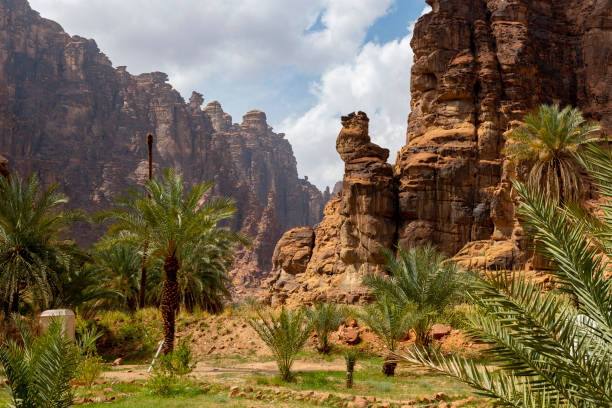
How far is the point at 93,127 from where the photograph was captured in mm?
96688

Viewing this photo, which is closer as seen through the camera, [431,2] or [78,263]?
[78,263]

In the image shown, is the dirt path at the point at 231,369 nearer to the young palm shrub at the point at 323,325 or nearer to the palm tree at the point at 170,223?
the young palm shrub at the point at 323,325

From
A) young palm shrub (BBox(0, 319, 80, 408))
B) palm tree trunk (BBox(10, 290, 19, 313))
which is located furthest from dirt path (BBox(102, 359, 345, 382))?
young palm shrub (BBox(0, 319, 80, 408))

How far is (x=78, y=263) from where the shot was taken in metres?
21.2

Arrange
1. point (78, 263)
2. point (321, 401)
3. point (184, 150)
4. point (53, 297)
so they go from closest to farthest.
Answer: point (321, 401)
point (53, 297)
point (78, 263)
point (184, 150)

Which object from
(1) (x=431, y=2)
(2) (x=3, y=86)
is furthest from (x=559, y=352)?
(2) (x=3, y=86)

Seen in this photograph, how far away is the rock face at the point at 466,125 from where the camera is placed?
35250mm

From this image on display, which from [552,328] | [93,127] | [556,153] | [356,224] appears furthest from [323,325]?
[93,127]

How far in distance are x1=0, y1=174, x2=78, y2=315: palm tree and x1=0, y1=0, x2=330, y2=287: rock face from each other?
6681 centimetres

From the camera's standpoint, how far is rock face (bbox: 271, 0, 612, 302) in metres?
35.2

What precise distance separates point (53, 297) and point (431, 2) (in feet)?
125

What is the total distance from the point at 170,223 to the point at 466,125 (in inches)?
1140

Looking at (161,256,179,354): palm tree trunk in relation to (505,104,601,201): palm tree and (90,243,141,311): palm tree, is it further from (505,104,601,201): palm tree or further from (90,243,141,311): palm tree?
(505,104,601,201): palm tree

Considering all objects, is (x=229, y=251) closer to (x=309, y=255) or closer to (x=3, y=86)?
(x=309, y=255)
